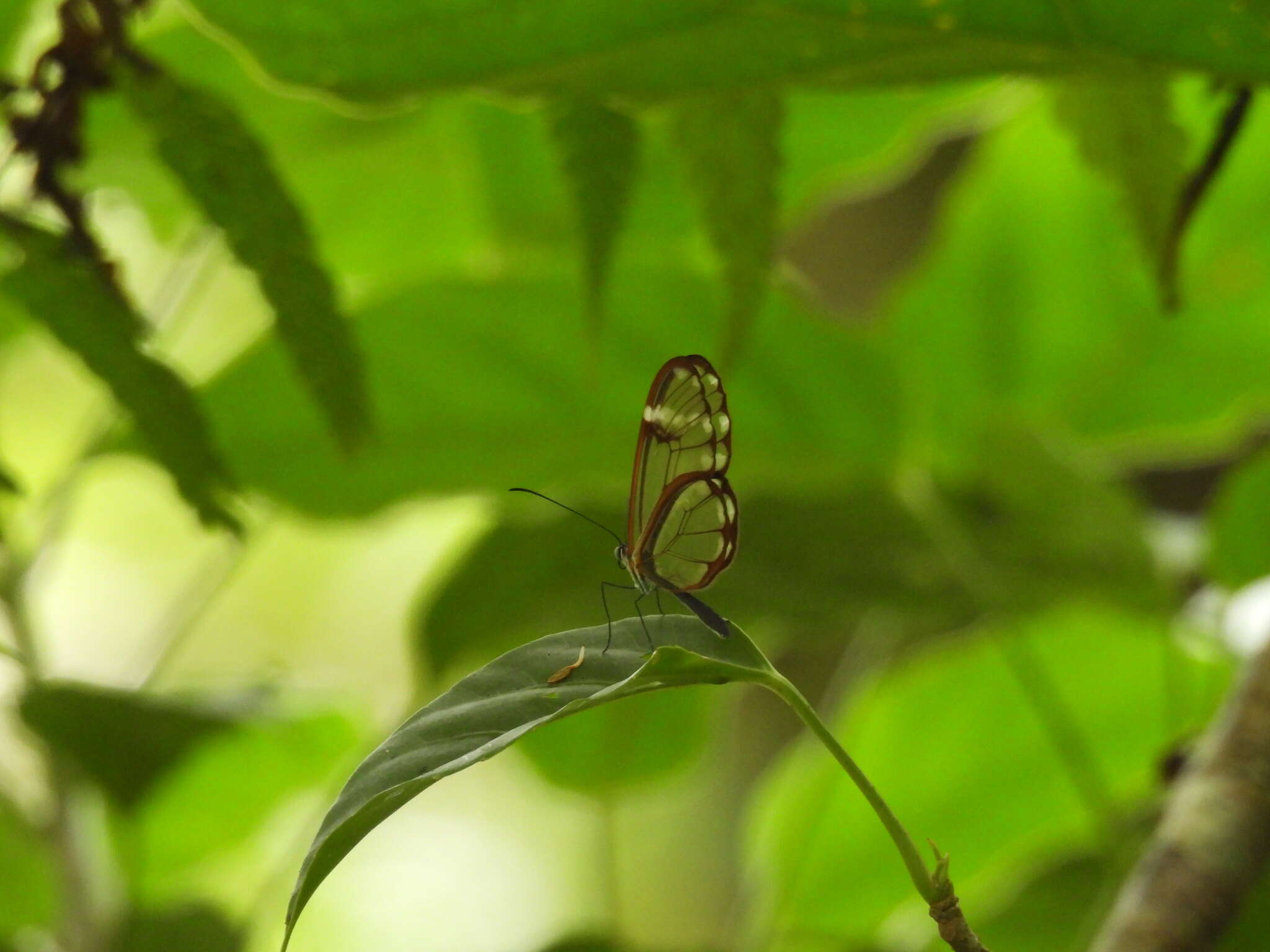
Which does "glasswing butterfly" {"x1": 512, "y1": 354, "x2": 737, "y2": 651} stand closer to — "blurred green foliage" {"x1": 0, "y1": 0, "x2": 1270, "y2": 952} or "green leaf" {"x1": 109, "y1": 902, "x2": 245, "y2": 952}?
"blurred green foliage" {"x1": 0, "y1": 0, "x2": 1270, "y2": 952}

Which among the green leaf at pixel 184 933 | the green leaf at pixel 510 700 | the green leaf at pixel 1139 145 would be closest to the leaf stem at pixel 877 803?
the green leaf at pixel 510 700

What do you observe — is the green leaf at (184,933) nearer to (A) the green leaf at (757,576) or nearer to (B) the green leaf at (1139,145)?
(A) the green leaf at (757,576)

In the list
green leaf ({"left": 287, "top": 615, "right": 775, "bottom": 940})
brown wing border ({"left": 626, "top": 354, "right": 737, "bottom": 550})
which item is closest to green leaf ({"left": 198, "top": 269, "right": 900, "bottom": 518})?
brown wing border ({"left": 626, "top": 354, "right": 737, "bottom": 550})

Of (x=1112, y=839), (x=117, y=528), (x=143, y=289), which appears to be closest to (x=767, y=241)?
(x=1112, y=839)

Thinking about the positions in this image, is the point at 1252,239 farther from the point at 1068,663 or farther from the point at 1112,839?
the point at 1112,839

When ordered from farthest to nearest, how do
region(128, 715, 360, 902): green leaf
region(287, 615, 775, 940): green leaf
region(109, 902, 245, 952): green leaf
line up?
region(128, 715, 360, 902): green leaf
region(109, 902, 245, 952): green leaf
region(287, 615, 775, 940): green leaf
